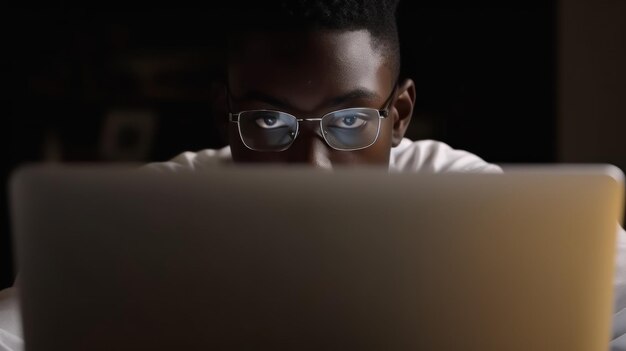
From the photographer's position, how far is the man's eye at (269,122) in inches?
44.0

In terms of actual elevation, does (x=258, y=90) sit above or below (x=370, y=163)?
above

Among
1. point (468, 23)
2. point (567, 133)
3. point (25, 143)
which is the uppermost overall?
point (468, 23)

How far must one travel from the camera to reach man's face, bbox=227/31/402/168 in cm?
109

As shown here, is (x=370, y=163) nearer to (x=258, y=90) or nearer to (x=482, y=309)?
(x=258, y=90)

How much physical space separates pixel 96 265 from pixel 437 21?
2029 mm

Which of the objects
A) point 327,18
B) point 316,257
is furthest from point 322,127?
point 316,257

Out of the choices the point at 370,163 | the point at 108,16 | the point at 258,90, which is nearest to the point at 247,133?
the point at 258,90

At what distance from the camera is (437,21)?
238cm

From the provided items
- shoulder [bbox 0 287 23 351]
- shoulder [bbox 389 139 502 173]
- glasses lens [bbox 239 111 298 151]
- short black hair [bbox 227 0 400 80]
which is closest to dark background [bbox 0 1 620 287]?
shoulder [bbox 389 139 502 173]

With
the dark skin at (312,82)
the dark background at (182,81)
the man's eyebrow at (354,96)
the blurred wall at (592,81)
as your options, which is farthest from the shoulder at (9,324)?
the blurred wall at (592,81)

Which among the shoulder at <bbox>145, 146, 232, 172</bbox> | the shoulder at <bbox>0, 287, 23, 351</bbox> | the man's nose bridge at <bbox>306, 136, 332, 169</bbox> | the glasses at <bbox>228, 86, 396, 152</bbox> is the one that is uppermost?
the glasses at <bbox>228, 86, 396, 152</bbox>

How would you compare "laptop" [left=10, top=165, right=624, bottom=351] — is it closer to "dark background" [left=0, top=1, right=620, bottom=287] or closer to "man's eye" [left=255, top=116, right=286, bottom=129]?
"man's eye" [left=255, top=116, right=286, bottom=129]

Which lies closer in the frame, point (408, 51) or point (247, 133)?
point (247, 133)

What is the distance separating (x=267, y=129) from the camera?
1.14 metres
